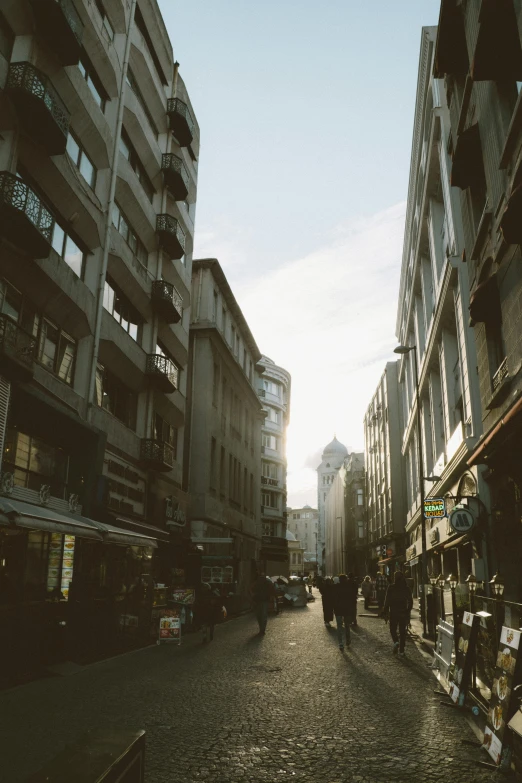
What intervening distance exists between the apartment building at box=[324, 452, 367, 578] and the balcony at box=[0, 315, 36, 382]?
2512 inches

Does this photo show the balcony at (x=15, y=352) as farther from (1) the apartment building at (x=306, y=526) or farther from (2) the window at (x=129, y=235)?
(1) the apartment building at (x=306, y=526)

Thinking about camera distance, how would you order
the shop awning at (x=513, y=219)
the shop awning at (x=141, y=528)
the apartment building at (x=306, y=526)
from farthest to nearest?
1. the apartment building at (x=306, y=526)
2. the shop awning at (x=141, y=528)
3. the shop awning at (x=513, y=219)

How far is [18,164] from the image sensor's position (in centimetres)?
1434

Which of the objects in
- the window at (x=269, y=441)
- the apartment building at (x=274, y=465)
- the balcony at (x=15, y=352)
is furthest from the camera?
the window at (x=269, y=441)

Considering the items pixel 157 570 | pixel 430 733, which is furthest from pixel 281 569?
pixel 430 733

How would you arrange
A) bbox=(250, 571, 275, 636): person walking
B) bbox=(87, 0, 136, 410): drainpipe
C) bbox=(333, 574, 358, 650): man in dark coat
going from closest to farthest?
bbox=(333, 574, 358, 650): man in dark coat
bbox=(87, 0, 136, 410): drainpipe
bbox=(250, 571, 275, 636): person walking

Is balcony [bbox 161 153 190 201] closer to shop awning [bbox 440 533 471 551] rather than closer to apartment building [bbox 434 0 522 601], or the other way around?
apartment building [bbox 434 0 522 601]

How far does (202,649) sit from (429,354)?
1579 centimetres

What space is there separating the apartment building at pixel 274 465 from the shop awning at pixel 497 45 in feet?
148

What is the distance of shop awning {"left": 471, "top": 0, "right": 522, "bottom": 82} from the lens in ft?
34.4

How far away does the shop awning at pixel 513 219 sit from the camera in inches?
361

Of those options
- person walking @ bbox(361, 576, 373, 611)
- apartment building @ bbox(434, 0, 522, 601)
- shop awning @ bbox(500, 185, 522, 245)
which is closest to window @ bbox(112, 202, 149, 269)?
apartment building @ bbox(434, 0, 522, 601)

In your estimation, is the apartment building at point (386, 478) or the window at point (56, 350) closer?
the window at point (56, 350)

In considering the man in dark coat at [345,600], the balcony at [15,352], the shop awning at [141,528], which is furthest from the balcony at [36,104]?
the man in dark coat at [345,600]
